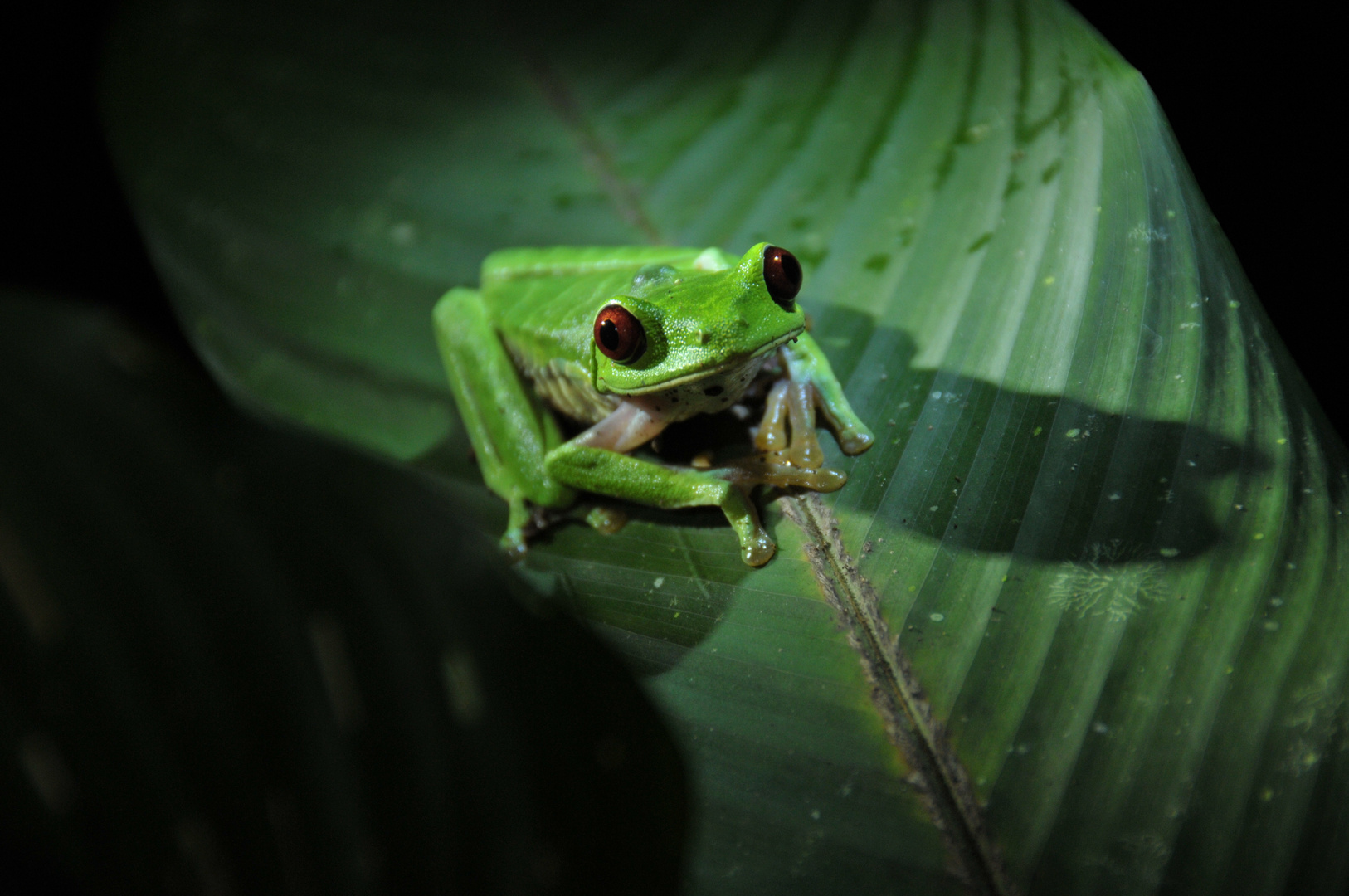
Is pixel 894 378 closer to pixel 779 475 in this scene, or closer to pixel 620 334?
pixel 779 475

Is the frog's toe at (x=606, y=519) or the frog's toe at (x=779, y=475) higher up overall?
the frog's toe at (x=779, y=475)

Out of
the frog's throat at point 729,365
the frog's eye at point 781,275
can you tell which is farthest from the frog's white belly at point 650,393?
the frog's eye at point 781,275

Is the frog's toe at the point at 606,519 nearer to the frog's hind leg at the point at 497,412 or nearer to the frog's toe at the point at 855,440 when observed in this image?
the frog's hind leg at the point at 497,412

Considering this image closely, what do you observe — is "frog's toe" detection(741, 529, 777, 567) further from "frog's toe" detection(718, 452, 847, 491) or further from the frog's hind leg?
the frog's hind leg

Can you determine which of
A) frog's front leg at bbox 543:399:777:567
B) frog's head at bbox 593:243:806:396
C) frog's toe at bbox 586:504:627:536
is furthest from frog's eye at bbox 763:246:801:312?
frog's toe at bbox 586:504:627:536

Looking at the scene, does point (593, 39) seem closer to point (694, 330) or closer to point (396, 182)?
point (396, 182)
